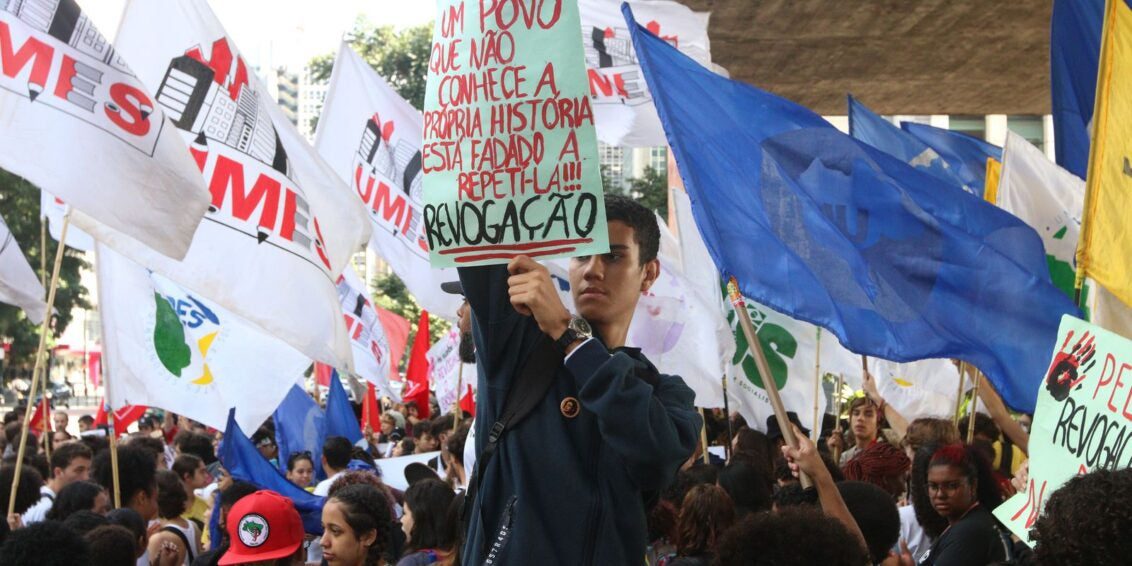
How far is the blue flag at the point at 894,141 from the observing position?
29.7 feet

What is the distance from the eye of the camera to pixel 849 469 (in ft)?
24.6

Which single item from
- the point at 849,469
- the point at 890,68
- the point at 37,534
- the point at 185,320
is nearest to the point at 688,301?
the point at 849,469

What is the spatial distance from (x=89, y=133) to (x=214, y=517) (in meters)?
2.16

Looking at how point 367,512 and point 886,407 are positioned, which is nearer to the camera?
point 367,512

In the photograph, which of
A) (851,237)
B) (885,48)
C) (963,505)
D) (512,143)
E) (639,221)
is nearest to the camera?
(512,143)

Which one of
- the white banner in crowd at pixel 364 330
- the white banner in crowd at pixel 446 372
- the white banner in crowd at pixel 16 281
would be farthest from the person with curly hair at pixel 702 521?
the white banner in crowd at pixel 446 372

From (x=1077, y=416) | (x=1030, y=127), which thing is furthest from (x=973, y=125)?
(x=1077, y=416)

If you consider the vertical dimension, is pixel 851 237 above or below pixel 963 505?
above

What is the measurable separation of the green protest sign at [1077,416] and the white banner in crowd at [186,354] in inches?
236

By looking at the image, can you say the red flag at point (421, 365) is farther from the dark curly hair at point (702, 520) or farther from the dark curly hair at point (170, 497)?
the dark curly hair at point (702, 520)

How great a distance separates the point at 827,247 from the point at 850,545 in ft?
11.5

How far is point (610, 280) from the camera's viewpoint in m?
3.20

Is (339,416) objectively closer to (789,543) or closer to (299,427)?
(299,427)

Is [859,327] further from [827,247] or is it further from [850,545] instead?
[850,545]
